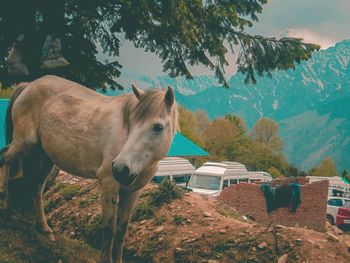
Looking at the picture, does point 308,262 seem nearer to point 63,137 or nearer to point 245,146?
point 63,137

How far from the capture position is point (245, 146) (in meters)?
73.4

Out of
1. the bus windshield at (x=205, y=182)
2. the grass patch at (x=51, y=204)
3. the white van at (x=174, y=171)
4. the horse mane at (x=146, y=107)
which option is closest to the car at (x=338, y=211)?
the bus windshield at (x=205, y=182)

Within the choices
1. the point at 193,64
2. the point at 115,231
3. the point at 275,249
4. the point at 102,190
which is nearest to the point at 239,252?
the point at 275,249

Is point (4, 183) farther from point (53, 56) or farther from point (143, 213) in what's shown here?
point (143, 213)

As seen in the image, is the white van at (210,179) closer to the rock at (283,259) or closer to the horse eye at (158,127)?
the rock at (283,259)

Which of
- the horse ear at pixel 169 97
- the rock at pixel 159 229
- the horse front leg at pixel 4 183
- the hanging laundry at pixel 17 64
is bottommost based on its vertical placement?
the rock at pixel 159 229

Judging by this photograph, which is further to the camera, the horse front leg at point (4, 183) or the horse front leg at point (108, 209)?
the horse front leg at point (4, 183)

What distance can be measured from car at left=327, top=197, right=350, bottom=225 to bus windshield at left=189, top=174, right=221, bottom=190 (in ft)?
24.8

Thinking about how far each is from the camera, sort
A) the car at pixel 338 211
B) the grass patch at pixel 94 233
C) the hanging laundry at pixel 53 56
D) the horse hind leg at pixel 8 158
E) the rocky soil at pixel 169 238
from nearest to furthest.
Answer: the horse hind leg at pixel 8 158, the rocky soil at pixel 169 238, the hanging laundry at pixel 53 56, the grass patch at pixel 94 233, the car at pixel 338 211

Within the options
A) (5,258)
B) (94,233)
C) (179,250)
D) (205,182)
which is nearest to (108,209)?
(5,258)

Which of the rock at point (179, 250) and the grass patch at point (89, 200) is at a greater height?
the grass patch at point (89, 200)

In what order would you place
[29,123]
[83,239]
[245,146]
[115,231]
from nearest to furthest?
[115,231] → [29,123] → [83,239] → [245,146]

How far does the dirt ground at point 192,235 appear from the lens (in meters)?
6.32

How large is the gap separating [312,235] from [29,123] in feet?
15.2
